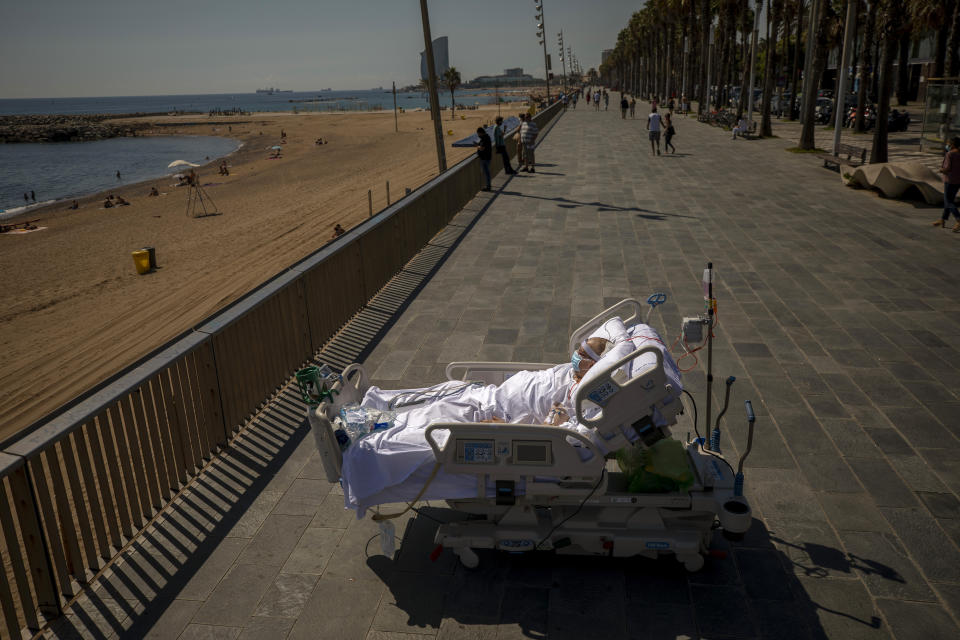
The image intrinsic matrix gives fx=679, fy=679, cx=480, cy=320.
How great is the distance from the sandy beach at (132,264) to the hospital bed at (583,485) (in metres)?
7.63

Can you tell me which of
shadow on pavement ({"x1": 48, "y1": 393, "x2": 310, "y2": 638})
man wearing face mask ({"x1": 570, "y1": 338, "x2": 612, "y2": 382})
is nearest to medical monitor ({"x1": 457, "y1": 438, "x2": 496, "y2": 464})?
man wearing face mask ({"x1": 570, "y1": 338, "x2": 612, "y2": 382})

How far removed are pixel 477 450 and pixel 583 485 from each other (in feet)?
2.40

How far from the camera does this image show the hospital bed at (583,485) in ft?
13.5

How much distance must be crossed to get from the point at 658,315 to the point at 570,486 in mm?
5047

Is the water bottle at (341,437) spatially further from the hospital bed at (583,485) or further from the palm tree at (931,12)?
the palm tree at (931,12)

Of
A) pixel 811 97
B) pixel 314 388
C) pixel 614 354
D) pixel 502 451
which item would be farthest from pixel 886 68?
pixel 314 388

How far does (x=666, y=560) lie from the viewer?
4.44 meters

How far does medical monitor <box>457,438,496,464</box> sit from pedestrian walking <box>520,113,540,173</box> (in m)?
19.3

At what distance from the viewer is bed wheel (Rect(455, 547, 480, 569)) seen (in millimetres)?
4328

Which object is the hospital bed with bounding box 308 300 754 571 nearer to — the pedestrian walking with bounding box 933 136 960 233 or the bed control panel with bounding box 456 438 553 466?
the bed control panel with bounding box 456 438 553 466

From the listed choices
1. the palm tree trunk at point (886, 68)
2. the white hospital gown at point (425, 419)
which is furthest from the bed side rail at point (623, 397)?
the palm tree trunk at point (886, 68)

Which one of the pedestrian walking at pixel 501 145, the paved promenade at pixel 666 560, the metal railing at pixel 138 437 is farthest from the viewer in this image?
the pedestrian walking at pixel 501 145

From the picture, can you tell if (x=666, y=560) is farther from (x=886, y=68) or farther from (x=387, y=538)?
(x=886, y=68)

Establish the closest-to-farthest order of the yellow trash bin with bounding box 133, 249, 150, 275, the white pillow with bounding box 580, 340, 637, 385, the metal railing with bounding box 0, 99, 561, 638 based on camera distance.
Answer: the metal railing with bounding box 0, 99, 561, 638 → the white pillow with bounding box 580, 340, 637, 385 → the yellow trash bin with bounding box 133, 249, 150, 275
